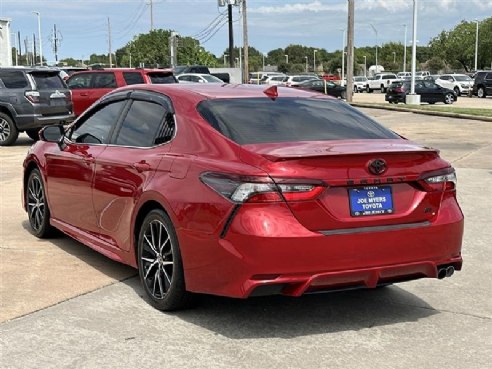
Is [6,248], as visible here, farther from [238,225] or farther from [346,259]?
[346,259]

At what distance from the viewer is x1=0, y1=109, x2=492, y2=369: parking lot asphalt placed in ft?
13.0

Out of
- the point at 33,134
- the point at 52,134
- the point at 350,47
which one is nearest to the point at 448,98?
the point at 350,47

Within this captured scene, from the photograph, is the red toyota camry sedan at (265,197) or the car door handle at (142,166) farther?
the car door handle at (142,166)

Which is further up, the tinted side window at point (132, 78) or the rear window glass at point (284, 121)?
the tinted side window at point (132, 78)

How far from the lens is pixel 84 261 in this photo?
612 centimetres

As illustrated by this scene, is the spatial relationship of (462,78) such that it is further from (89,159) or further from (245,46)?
(89,159)

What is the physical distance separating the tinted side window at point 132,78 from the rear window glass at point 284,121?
15.0 m

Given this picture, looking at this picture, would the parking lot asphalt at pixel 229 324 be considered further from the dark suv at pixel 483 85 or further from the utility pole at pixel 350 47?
the dark suv at pixel 483 85

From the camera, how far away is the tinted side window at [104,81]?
66.1 feet

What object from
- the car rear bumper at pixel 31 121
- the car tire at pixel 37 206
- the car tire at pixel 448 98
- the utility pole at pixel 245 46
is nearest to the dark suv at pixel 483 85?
the car tire at pixel 448 98

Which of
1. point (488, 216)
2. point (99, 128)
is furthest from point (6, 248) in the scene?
point (488, 216)

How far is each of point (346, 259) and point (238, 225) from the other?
2.28ft

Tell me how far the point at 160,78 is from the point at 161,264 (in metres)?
15.8

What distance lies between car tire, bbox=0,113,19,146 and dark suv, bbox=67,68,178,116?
150 inches
